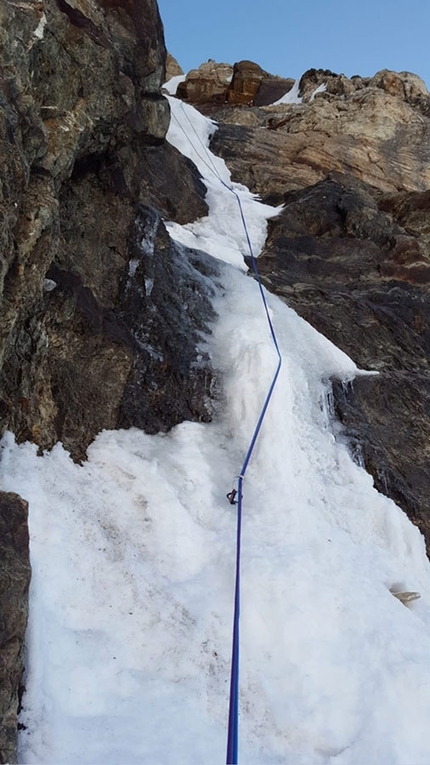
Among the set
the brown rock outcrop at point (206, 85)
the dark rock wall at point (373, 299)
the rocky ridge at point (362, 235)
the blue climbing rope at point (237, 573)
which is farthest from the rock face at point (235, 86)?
the dark rock wall at point (373, 299)

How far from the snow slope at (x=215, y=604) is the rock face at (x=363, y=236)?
1.69 metres

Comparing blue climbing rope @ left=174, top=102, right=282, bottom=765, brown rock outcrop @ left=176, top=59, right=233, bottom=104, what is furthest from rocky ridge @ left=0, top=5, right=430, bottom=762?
brown rock outcrop @ left=176, top=59, right=233, bottom=104

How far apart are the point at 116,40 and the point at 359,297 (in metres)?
7.73

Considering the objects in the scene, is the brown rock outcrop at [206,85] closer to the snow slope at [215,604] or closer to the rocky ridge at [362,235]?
the rocky ridge at [362,235]

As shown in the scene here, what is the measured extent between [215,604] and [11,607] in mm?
2147

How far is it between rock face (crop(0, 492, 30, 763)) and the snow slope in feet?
0.97

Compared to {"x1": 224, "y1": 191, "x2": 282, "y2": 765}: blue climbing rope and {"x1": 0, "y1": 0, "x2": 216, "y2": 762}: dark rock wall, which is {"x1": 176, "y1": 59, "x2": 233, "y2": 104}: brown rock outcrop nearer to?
{"x1": 224, "y1": 191, "x2": 282, "y2": 765}: blue climbing rope

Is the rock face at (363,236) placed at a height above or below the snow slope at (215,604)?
above

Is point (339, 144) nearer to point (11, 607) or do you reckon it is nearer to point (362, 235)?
point (362, 235)

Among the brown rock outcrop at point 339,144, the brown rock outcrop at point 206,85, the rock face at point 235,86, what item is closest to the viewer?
the brown rock outcrop at point 339,144

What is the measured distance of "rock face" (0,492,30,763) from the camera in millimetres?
3486

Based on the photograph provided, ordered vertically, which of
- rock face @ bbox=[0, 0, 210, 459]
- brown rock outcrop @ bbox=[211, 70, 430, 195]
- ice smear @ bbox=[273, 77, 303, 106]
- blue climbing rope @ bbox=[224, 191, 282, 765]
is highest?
ice smear @ bbox=[273, 77, 303, 106]

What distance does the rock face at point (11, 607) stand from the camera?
349cm

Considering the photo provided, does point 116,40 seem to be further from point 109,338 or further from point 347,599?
point 347,599
